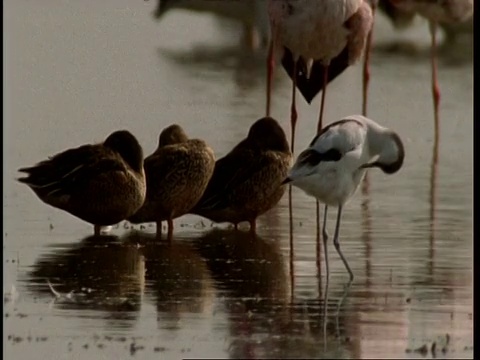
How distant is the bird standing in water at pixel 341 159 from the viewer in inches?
380

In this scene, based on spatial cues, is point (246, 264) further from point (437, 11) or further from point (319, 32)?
point (437, 11)

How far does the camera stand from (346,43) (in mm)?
13328

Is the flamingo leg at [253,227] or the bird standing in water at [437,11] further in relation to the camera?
the bird standing in water at [437,11]

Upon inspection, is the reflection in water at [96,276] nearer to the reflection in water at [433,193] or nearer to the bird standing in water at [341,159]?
the bird standing in water at [341,159]

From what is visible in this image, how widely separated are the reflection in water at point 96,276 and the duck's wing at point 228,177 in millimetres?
715

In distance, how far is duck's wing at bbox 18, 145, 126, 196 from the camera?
10.6 meters

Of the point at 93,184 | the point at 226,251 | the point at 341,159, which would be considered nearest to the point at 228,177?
the point at 226,251

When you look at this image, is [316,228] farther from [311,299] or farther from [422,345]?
[422,345]

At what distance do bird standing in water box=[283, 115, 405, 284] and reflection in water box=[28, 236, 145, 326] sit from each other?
1.07 m

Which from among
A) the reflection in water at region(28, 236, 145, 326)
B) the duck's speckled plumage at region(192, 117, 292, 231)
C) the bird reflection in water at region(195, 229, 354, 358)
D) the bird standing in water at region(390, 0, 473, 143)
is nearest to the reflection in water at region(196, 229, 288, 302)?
the bird reflection in water at region(195, 229, 354, 358)

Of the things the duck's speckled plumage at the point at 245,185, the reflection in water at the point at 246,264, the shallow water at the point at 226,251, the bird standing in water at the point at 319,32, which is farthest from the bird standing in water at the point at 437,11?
the reflection in water at the point at 246,264

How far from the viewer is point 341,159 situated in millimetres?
9734

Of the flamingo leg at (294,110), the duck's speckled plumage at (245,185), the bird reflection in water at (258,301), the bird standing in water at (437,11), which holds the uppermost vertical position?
the bird standing in water at (437,11)

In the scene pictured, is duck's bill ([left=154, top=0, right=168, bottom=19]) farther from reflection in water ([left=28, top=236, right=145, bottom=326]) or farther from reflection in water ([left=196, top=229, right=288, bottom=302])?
reflection in water ([left=28, top=236, right=145, bottom=326])
